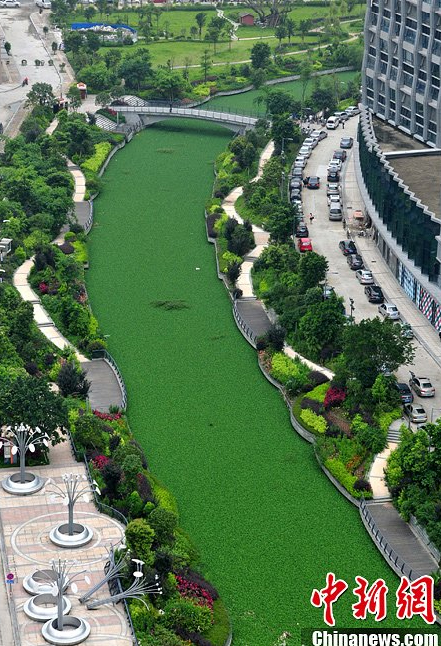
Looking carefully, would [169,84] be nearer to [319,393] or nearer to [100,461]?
[319,393]

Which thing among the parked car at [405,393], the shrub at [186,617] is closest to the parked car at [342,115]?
the parked car at [405,393]

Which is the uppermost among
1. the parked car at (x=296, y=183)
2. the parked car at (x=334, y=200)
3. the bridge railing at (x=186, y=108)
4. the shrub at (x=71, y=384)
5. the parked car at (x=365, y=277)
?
the shrub at (x=71, y=384)

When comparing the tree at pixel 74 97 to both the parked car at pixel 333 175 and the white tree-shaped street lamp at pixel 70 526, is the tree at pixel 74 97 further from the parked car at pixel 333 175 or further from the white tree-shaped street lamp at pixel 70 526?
the white tree-shaped street lamp at pixel 70 526

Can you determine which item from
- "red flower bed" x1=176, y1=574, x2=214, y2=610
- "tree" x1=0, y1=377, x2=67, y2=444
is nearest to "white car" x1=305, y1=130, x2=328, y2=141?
"tree" x1=0, y1=377, x2=67, y2=444

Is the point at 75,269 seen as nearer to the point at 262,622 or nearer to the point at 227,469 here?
the point at 227,469

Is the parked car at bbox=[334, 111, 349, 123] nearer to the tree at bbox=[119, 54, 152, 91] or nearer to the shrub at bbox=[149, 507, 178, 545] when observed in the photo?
the tree at bbox=[119, 54, 152, 91]
